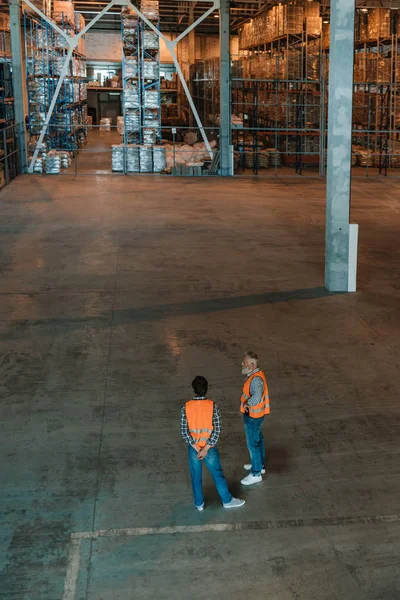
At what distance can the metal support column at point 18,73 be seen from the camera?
2664cm

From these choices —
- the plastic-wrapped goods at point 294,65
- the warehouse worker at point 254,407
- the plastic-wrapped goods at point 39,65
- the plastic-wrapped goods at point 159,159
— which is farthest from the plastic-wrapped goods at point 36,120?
the warehouse worker at point 254,407

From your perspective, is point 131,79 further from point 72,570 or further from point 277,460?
point 72,570

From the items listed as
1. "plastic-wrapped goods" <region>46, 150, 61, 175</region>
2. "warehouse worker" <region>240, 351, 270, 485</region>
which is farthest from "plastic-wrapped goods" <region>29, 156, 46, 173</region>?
"warehouse worker" <region>240, 351, 270, 485</region>

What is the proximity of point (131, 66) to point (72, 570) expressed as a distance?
25839 mm

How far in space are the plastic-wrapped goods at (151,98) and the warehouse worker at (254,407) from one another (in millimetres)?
23767

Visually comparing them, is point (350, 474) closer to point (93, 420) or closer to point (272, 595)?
point (272, 595)

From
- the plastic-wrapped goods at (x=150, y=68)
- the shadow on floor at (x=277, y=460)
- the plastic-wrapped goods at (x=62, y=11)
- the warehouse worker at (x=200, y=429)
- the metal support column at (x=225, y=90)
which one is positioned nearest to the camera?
the warehouse worker at (x=200, y=429)

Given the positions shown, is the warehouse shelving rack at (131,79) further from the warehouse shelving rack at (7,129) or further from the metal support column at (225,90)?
the warehouse shelving rack at (7,129)

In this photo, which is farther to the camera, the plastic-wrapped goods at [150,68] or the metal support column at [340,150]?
the plastic-wrapped goods at [150,68]

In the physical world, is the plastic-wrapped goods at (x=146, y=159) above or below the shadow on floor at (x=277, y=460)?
above

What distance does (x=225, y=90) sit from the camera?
27391mm

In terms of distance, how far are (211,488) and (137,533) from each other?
0.97m

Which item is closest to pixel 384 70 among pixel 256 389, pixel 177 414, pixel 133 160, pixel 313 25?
pixel 313 25

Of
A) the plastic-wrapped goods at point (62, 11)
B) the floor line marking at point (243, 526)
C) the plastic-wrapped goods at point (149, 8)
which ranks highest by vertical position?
the plastic-wrapped goods at point (62, 11)
